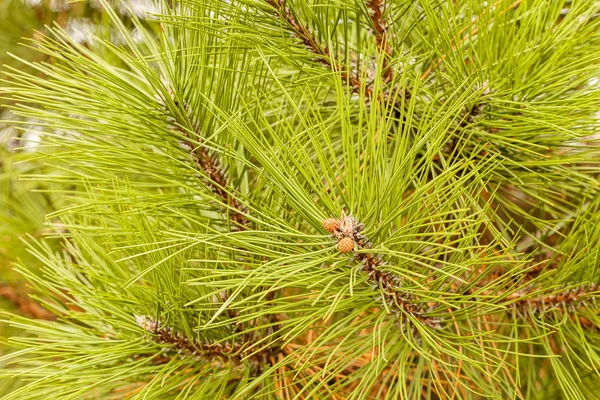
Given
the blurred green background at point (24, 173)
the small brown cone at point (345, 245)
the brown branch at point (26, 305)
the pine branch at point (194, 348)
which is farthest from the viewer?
the brown branch at point (26, 305)

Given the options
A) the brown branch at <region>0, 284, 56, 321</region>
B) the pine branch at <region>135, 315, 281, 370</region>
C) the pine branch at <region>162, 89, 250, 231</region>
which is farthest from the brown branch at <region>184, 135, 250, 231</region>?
the brown branch at <region>0, 284, 56, 321</region>

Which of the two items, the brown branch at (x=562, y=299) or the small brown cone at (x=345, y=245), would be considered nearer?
the small brown cone at (x=345, y=245)

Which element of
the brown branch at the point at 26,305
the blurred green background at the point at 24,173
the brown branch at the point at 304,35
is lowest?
the brown branch at the point at 26,305

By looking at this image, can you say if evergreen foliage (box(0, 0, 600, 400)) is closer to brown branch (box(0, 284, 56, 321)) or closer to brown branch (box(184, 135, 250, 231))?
brown branch (box(184, 135, 250, 231))

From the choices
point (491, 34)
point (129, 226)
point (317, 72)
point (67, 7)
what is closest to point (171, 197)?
point (129, 226)

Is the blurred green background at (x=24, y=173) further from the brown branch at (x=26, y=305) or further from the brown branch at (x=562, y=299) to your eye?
the brown branch at (x=562, y=299)

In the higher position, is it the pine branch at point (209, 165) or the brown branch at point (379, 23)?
the brown branch at point (379, 23)

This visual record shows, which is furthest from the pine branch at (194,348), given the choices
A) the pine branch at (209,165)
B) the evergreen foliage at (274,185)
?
the pine branch at (209,165)
